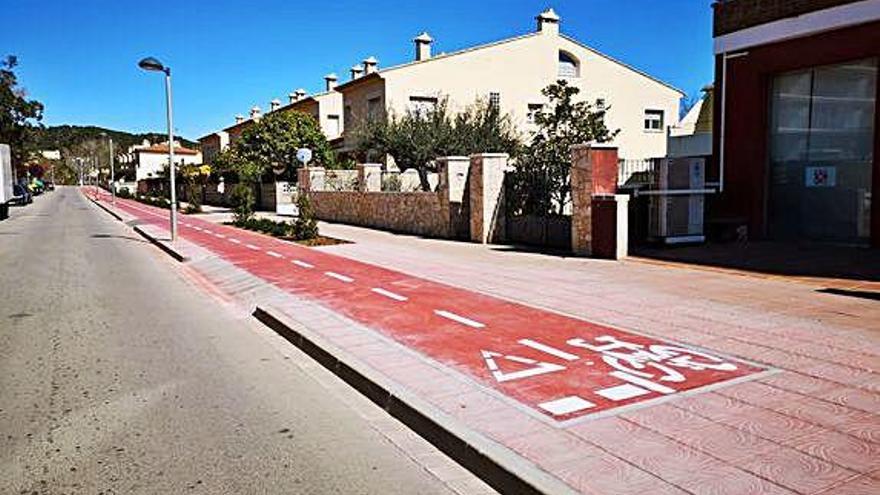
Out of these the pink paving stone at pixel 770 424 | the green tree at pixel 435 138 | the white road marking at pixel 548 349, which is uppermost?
the green tree at pixel 435 138

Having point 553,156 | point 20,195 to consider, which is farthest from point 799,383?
point 20,195

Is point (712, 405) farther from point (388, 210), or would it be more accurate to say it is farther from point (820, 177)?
point (388, 210)

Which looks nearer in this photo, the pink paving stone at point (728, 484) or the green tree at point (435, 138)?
the pink paving stone at point (728, 484)

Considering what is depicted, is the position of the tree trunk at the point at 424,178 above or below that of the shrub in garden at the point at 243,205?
above

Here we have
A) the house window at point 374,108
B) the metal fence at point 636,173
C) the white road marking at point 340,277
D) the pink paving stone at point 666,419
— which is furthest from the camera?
the house window at point 374,108

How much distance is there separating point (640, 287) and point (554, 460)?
22.6ft

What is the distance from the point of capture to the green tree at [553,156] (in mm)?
17219

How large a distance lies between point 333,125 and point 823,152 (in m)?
38.5

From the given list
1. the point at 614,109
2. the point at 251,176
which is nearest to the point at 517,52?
the point at 614,109

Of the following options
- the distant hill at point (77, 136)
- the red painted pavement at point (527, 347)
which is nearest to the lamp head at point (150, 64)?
the red painted pavement at point (527, 347)

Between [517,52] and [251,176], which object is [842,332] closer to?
[517,52]

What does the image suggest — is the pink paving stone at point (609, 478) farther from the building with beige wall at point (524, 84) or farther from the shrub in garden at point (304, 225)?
the building with beige wall at point (524, 84)

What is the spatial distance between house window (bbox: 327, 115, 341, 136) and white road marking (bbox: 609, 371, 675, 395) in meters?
45.0

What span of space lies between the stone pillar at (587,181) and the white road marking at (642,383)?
9128 millimetres
